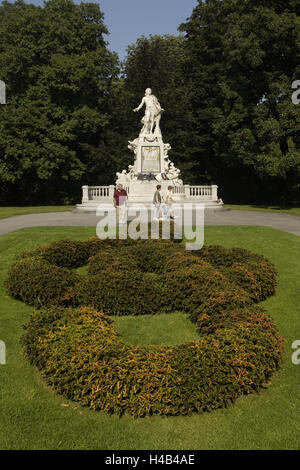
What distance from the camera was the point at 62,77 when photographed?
32.7 m

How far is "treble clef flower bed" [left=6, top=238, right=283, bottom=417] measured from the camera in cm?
460

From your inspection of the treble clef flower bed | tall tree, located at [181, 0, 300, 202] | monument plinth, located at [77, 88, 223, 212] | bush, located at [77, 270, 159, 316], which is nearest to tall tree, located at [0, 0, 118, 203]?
monument plinth, located at [77, 88, 223, 212]

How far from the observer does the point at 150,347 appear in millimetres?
5477

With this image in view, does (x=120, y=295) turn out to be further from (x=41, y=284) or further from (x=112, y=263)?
(x=41, y=284)

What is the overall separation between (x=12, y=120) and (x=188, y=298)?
28.0 m

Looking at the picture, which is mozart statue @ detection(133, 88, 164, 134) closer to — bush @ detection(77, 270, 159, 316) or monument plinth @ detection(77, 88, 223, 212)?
monument plinth @ detection(77, 88, 223, 212)

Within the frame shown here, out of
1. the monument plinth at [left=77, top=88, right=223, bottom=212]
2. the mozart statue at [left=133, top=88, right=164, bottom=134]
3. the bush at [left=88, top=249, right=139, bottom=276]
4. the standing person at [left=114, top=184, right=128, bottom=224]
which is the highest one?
the mozart statue at [left=133, top=88, right=164, bottom=134]

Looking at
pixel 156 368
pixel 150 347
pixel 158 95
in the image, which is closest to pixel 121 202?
pixel 150 347

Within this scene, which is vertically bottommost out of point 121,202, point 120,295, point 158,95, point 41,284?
point 120,295

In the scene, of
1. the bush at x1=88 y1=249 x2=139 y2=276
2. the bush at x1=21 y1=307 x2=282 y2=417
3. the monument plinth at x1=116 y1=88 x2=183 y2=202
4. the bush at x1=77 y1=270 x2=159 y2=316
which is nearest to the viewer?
the bush at x1=21 y1=307 x2=282 y2=417

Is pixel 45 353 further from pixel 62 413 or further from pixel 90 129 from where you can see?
pixel 90 129

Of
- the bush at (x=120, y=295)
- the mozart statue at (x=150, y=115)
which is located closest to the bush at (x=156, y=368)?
the bush at (x=120, y=295)

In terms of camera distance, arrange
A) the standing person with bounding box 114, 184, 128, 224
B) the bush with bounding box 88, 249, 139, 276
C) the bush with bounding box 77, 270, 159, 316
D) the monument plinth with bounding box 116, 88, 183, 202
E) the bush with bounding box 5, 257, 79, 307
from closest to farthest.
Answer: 1. the bush with bounding box 77, 270, 159, 316
2. the bush with bounding box 5, 257, 79, 307
3. the bush with bounding box 88, 249, 139, 276
4. the standing person with bounding box 114, 184, 128, 224
5. the monument plinth with bounding box 116, 88, 183, 202

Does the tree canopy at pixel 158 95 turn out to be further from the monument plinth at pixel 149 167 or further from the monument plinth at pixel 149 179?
the monument plinth at pixel 149 167
